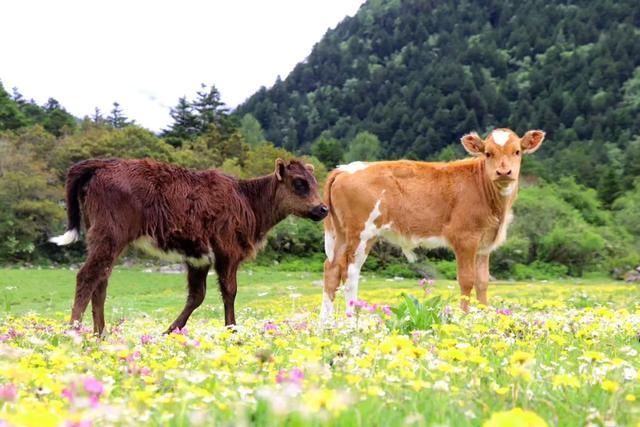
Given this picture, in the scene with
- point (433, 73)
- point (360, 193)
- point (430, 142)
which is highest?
point (433, 73)

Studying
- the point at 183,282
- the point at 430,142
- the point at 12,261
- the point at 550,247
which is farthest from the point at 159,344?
the point at 430,142

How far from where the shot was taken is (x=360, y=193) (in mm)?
10109

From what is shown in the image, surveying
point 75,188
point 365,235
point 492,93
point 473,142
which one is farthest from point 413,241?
point 492,93

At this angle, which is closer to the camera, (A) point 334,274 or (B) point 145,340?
(B) point 145,340

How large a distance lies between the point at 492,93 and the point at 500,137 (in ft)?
536

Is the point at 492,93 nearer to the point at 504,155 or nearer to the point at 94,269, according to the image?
the point at 504,155

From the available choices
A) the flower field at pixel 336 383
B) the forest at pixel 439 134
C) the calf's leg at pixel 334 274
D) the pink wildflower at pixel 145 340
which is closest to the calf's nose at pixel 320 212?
the calf's leg at pixel 334 274

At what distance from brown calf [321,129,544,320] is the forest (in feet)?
125

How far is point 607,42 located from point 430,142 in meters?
62.8

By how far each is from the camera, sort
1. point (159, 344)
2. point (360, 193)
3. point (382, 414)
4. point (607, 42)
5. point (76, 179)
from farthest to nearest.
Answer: point (607, 42), point (360, 193), point (76, 179), point (159, 344), point (382, 414)

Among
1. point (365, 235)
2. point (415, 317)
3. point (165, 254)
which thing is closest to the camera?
point (415, 317)

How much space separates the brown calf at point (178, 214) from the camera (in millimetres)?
8273

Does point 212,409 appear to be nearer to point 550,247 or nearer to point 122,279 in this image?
point 122,279

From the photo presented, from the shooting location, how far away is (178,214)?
8.85 metres
